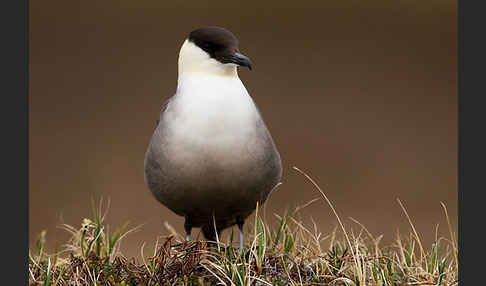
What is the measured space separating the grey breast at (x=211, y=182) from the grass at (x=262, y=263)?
5.4 inches

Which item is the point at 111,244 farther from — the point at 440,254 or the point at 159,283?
the point at 440,254

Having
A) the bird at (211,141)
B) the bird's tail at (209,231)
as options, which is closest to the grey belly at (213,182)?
the bird at (211,141)

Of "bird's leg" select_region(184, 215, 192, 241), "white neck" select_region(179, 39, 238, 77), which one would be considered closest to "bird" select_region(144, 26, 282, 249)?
"white neck" select_region(179, 39, 238, 77)

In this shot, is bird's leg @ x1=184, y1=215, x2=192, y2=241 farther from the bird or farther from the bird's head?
the bird's head

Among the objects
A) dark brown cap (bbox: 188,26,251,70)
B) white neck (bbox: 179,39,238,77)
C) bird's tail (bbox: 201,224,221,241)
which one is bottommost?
bird's tail (bbox: 201,224,221,241)

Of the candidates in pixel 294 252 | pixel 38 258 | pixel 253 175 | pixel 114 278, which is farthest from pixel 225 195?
pixel 38 258

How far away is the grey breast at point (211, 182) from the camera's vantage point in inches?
101

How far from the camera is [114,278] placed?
2457 mm

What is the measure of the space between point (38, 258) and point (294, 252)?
3.46ft

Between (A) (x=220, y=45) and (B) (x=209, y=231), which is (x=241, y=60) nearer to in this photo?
(A) (x=220, y=45)

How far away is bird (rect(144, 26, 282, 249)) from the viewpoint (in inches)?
99.9

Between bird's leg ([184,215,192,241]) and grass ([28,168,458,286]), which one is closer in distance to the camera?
grass ([28,168,458,286])

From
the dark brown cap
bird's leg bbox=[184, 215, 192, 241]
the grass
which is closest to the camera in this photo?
the grass

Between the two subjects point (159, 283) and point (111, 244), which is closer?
point (159, 283)
